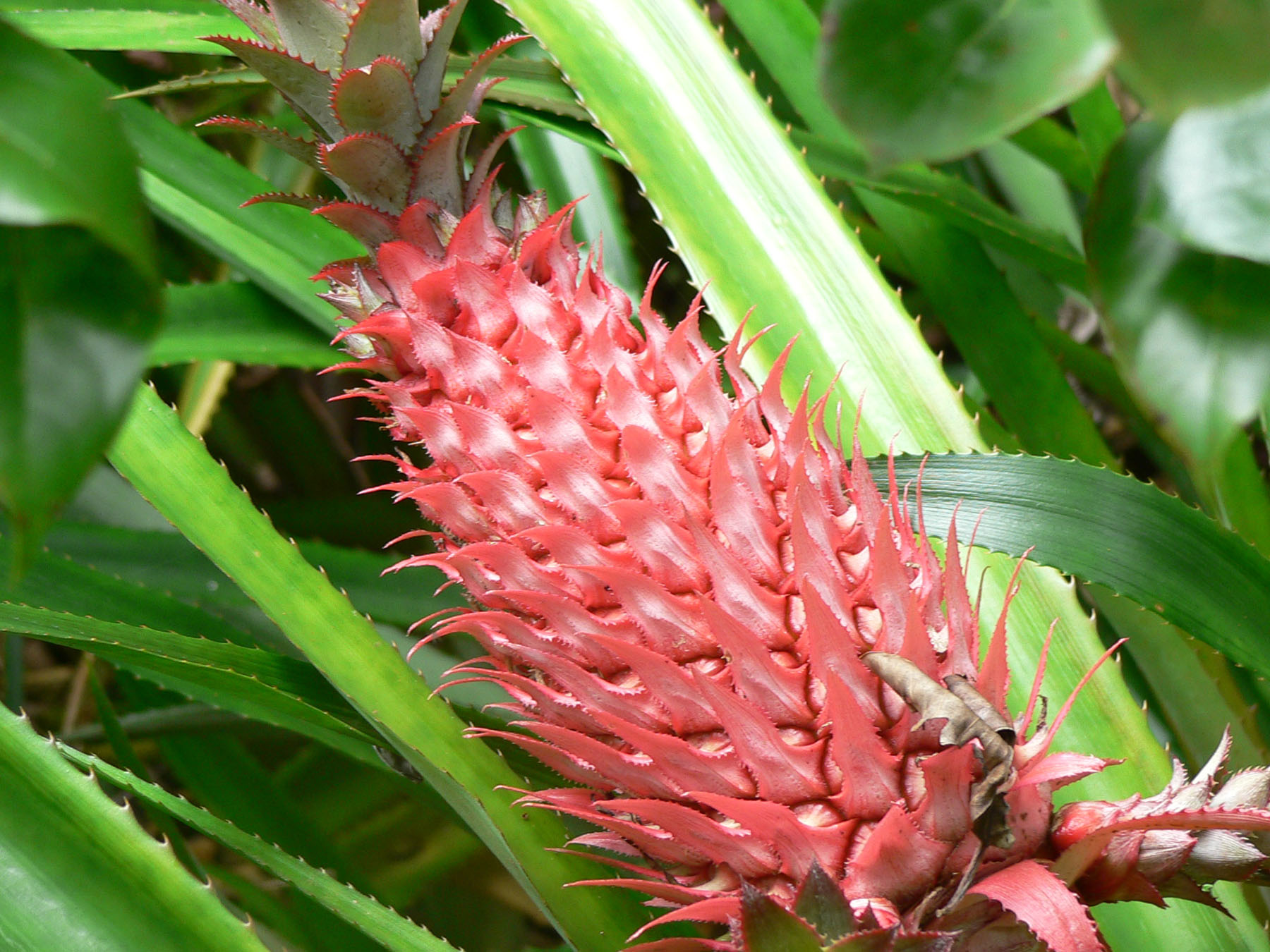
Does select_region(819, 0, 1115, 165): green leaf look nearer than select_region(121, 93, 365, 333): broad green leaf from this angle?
Yes

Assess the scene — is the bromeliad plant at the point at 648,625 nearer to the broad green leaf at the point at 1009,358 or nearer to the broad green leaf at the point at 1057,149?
the broad green leaf at the point at 1009,358

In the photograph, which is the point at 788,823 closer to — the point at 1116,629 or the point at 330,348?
the point at 1116,629

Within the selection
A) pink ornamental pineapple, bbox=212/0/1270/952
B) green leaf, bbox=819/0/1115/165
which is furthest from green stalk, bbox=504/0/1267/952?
green leaf, bbox=819/0/1115/165

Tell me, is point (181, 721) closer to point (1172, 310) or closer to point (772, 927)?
point (772, 927)

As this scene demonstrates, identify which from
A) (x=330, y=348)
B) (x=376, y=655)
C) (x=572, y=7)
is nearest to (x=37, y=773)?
(x=376, y=655)

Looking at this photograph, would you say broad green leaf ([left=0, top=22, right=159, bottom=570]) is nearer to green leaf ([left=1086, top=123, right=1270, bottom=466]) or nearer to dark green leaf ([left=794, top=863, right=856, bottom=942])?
green leaf ([left=1086, top=123, right=1270, bottom=466])

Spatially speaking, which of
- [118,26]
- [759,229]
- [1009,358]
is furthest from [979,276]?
[118,26]
